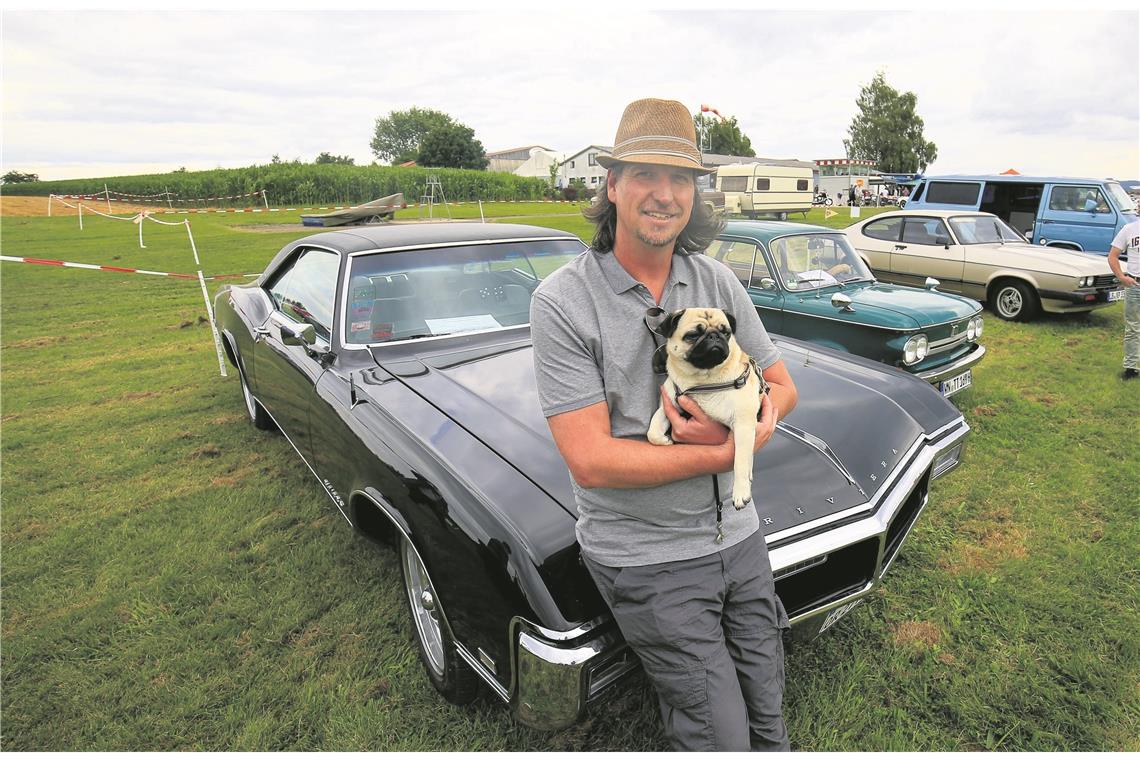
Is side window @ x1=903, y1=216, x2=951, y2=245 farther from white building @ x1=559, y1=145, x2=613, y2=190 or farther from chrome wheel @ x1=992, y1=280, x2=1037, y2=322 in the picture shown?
white building @ x1=559, y1=145, x2=613, y2=190

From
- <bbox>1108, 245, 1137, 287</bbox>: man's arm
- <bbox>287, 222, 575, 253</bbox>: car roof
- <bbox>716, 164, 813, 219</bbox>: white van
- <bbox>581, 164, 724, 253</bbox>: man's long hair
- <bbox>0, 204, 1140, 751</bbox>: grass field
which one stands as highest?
<bbox>716, 164, 813, 219</bbox>: white van

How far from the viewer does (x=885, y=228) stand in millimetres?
8945

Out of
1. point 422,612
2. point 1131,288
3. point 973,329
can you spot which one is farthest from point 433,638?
point 1131,288

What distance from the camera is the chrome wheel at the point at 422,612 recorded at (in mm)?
2275

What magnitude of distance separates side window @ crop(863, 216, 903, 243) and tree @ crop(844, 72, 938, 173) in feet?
180

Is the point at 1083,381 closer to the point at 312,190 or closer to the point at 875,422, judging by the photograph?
the point at 875,422

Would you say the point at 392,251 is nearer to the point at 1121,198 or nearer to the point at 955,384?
the point at 955,384

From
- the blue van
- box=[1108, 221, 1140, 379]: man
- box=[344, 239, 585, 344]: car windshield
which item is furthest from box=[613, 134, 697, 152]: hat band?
the blue van

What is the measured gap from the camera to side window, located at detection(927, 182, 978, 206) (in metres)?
11.9

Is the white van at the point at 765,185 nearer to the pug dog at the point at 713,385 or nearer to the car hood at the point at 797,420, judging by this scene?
the car hood at the point at 797,420

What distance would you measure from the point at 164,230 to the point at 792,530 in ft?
97.8

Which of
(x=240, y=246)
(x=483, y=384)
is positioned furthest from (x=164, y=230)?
(x=483, y=384)

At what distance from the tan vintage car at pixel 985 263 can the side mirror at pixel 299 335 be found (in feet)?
26.0

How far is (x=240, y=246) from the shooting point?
17.6 metres
